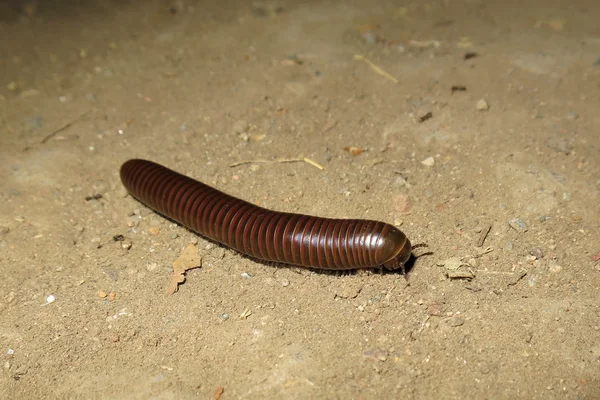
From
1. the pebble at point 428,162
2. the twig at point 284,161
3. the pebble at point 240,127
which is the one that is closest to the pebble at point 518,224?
the pebble at point 428,162

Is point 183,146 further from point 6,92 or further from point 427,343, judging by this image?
point 427,343

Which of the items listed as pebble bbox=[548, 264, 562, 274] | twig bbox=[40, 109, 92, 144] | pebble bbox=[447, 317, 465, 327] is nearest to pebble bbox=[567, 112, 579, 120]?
pebble bbox=[548, 264, 562, 274]

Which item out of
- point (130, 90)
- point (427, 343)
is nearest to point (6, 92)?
point (130, 90)

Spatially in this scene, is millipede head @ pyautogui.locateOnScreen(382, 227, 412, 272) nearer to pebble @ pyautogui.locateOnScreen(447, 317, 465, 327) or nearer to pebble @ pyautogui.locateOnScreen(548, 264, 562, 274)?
pebble @ pyautogui.locateOnScreen(447, 317, 465, 327)

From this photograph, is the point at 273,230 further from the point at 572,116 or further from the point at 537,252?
the point at 572,116

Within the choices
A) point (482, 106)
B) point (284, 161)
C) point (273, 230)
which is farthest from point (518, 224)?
point (284, 161)

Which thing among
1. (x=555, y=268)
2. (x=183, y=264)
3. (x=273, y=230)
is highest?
(x=273, y=230)

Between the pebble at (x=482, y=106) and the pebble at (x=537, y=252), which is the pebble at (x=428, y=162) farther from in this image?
the pebble at (x=537, y=252)
